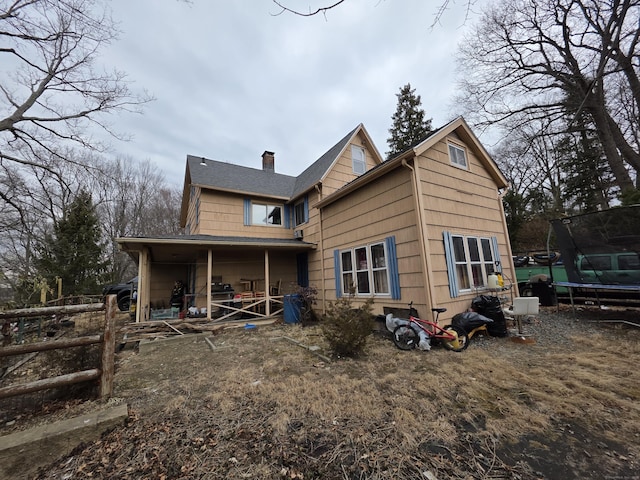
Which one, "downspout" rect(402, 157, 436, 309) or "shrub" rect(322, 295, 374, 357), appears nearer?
"shrub" rect(322, 295, 374, 357)

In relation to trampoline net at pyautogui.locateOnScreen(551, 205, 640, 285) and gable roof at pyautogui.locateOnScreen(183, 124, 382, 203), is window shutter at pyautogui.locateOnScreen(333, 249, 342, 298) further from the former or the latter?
trampoline net at pyautogui.locateOnScreen(551, 205, 640, 285)

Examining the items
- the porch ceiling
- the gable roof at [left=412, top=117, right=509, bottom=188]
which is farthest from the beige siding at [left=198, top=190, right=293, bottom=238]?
the gable roof at [left=412, top=117, right=509, bottom=188]

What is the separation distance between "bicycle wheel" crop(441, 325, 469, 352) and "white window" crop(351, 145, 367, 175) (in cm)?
776

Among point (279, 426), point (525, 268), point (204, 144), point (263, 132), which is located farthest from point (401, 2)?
point (204, 144)

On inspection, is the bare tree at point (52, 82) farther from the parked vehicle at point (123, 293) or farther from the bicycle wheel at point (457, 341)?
the bicycle wheel at point (457, 341)

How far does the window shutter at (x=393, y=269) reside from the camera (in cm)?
609

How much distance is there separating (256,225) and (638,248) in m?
11.1

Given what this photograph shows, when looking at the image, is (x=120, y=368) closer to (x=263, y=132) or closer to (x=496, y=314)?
(x=496, y=314)

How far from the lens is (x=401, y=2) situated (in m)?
2.94

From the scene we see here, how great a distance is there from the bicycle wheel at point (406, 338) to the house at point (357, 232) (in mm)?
722

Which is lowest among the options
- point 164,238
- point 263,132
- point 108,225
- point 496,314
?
point 496,314

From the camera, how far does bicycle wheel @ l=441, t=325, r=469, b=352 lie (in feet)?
15.7

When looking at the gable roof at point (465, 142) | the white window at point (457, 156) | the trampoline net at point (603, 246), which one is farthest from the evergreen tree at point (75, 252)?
the trampoline net at point (603, 246)

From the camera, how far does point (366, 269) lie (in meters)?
7.11
